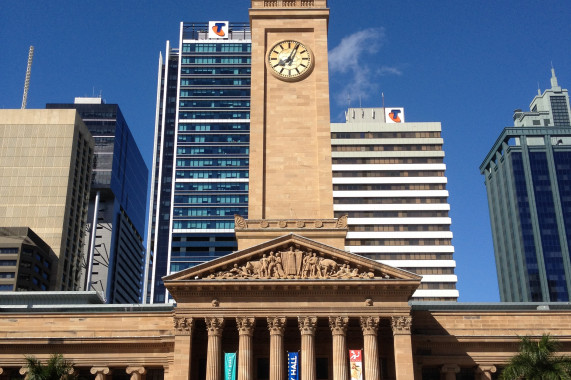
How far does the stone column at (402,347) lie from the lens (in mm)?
52234

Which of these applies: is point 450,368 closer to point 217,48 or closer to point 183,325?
point 183,325

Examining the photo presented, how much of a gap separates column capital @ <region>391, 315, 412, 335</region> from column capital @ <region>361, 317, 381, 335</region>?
1280 millimetres

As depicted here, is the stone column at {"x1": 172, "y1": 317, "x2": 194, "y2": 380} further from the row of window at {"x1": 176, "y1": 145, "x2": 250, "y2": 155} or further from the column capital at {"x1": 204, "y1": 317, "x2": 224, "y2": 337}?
the row of window at {"x1": 176, "y1": 145, "x2": 250, "y2": 155}

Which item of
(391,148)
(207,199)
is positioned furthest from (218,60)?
(391,148)

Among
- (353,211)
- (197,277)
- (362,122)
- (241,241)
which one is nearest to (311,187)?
(241,241)

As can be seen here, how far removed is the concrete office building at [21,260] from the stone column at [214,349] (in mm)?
83006

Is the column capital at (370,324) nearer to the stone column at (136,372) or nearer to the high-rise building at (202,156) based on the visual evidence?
the stone column at (136,372)

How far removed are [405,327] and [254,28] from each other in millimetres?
35567

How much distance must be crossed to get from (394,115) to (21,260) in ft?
262

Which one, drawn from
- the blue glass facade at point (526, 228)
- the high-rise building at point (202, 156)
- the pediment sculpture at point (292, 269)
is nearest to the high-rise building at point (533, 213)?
the blue glass facade at point (526, 228)

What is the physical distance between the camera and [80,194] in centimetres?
15612

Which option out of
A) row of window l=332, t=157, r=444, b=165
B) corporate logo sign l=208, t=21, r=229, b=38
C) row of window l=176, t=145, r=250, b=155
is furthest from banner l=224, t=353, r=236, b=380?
corporate logo sign l=208, t=21, r=229, b=38

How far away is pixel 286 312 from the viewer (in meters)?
53.9

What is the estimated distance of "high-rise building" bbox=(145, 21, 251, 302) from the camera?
16000cm
